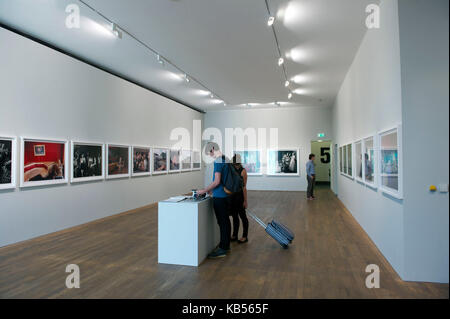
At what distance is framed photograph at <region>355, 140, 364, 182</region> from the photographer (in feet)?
22.9

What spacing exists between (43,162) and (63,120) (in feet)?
3.77

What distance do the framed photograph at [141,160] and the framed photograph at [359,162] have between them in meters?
6.83

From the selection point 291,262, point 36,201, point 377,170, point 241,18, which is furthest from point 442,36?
point 36,201

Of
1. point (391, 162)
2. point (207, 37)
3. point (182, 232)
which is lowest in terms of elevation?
point (182, 232)

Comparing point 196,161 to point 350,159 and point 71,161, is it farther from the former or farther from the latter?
point 71,161

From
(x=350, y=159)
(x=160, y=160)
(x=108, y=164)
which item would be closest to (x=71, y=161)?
(x=108, y=164)

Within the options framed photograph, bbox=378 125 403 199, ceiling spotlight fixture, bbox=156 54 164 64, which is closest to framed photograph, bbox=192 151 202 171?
ceiling spotlight fixture, bbox=156 54 164 64

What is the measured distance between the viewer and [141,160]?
33.3 feet

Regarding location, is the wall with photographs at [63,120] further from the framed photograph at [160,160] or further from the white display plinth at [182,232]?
the white display plinth at [182,232]

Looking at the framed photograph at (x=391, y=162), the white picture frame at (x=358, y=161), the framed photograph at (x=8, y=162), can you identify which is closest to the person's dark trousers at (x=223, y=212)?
the framed photograph at (x=391, y=162)

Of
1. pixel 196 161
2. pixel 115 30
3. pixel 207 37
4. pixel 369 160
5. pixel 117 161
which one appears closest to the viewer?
pixel 115 30

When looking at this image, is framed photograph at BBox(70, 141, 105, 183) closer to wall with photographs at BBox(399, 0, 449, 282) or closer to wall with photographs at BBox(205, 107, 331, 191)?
wall with photographs at BBox(399, 0, 449, 282)
